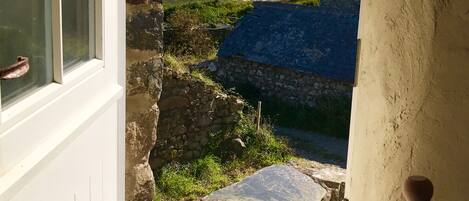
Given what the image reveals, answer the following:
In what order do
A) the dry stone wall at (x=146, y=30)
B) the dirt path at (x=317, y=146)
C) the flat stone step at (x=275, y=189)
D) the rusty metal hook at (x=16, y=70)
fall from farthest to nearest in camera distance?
the dirt path at (x=317, y=146)
the flat stone step at (x=275, y=189)
the dry stone wall at (x=146, y=30)
the rusty metal hook at (x=16, y=70)

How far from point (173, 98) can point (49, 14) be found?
220 inches

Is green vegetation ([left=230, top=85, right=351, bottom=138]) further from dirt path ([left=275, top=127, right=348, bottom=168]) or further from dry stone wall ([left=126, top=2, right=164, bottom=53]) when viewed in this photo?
dry stone wall ([left=126, top=2, right=164, bottom=53])

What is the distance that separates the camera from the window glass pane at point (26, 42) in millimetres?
974

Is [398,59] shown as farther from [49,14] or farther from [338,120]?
[338,120]

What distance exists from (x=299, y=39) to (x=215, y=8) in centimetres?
423

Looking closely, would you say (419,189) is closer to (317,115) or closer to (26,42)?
(26,42)

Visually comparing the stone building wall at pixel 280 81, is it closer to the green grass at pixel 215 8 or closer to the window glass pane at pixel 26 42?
the green grass at pixel 215 8

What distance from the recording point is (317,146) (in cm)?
1098

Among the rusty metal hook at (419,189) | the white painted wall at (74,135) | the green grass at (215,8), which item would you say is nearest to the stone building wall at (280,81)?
the green grass at (215,8)

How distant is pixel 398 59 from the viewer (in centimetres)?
155

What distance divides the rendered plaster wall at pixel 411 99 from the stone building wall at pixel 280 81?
35.3 ft

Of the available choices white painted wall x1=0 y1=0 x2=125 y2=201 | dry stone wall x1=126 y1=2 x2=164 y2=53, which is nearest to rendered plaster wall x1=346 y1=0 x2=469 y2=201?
white painted wall x1=0 y1=0 x2=125 y2=201

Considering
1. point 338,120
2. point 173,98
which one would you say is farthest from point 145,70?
point 338,120

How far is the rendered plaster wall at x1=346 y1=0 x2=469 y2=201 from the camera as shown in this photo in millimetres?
1229
